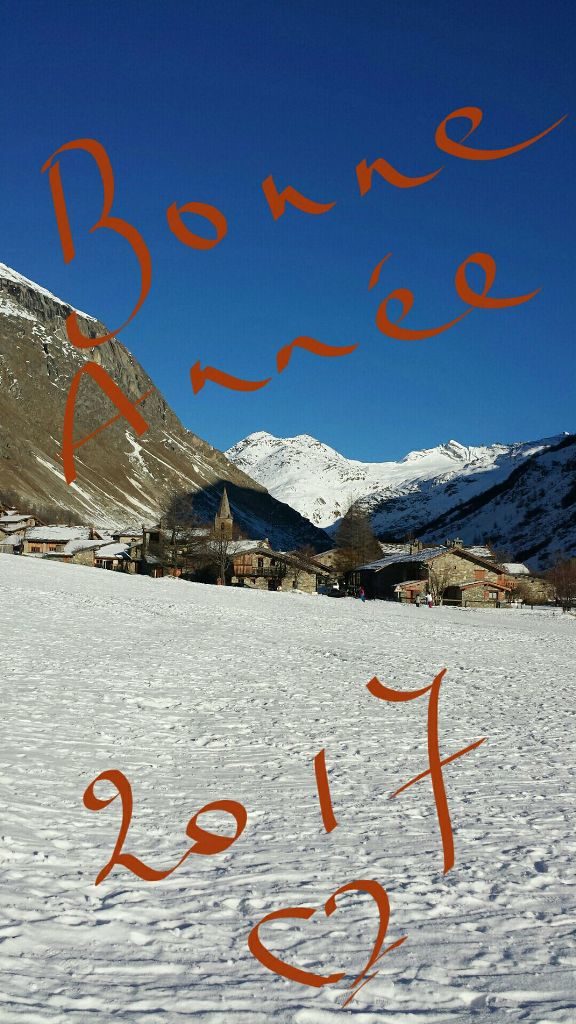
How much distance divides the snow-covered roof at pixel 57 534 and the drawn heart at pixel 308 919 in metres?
109

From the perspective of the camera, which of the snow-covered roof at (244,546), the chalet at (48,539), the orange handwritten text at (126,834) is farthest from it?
the chalet at (48,539)

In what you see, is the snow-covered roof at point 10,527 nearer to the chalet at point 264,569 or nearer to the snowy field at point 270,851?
the chalet at point 264,569

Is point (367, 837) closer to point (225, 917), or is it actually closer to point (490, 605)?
point (225, 917)

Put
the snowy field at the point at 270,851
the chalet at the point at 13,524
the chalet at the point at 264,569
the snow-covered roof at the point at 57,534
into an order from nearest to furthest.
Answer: the snowy field at the point at 270,851
the chalet at the point at 264,569
the snow-covered roof at the point at 57,534
the chalet at the point at 13,524

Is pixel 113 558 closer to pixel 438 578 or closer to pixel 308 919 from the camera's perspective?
pixel 438 578

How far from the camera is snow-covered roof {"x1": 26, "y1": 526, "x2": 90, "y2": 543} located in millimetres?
111562

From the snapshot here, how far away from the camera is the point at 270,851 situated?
845 centimetres

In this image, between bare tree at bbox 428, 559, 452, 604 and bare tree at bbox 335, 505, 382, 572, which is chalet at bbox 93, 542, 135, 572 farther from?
bare tree at bbox 428, 559, 452, 604

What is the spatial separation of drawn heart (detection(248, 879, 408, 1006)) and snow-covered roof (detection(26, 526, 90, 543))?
109m

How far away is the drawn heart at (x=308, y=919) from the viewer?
5723 millimetres

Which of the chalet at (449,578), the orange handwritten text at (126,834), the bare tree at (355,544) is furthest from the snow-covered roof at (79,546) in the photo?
the orange handwritten text at (126,834)

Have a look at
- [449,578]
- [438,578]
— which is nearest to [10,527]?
[438,578]

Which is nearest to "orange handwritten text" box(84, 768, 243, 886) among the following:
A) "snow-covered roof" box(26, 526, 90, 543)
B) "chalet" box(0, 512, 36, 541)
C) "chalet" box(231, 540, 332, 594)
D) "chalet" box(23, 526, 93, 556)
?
"chalet" box(231, 540, 332, 594)

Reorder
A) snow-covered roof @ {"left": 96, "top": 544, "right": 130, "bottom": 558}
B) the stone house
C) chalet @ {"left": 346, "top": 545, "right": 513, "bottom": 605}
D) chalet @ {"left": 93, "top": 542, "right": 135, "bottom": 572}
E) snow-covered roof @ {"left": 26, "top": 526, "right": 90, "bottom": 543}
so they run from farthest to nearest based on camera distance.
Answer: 1. the stone house
2. snow-covered roof @ {"left": 26, "top": 526, "right": 90, "bottom": 543}
3. snow-covered roof @ {"left": 96, "top": 544, "right": 130, "bottom": 558}
4. chalet @ {"left": 93, "top": 542, "right": 135, "bottom": 572}
5. chalet @ {"left": 346, "top": 545, "right": 513, "bottom": 605}
